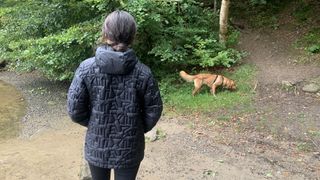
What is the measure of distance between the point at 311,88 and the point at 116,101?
6.69 metres

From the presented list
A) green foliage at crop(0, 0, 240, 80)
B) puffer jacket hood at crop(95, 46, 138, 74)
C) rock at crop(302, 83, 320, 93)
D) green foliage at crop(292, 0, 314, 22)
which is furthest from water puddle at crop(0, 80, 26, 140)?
green foliage at crop(292, 0, 314, 22)

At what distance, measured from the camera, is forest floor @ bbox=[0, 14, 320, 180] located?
557cm

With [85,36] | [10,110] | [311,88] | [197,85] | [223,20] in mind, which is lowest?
[10,110]

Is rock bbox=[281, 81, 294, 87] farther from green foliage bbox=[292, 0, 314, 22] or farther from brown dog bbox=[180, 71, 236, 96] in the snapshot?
green foliage bbox=[292, 0, 314, 22]

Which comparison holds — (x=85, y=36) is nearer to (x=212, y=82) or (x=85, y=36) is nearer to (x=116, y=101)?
(x=212, y=82)

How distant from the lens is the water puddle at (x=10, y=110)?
7.71 meters

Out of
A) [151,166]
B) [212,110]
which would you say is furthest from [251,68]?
[151,166]

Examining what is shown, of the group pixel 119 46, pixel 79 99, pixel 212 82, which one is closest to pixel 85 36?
pixel 212 82

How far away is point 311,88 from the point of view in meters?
8.64

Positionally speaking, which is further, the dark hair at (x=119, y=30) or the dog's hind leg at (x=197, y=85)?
the dog's hind leg at (x=197, y=85)

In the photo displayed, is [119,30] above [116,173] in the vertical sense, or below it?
above

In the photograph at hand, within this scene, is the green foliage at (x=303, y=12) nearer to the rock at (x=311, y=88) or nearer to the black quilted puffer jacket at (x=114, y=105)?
the rock at (x=311, y=88)

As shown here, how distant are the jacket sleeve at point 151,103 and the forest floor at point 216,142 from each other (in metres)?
2.57

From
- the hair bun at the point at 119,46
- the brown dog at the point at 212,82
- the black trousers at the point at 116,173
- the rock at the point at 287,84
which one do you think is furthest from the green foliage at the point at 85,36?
the hair bun at the point at 119,46
